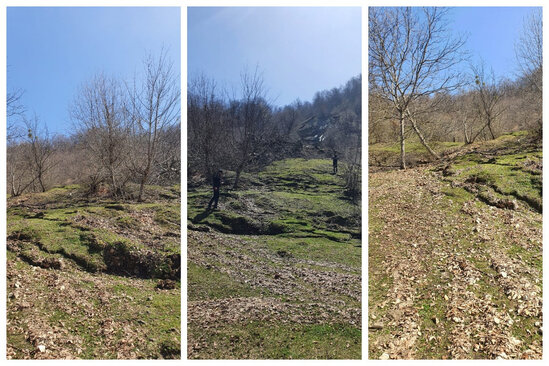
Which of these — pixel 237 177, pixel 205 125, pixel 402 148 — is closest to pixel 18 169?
pixel 205 125

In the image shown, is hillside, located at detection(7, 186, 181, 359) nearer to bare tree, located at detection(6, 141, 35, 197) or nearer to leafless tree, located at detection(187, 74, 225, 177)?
bare tree, located at detection(6, 141, 35, 197)

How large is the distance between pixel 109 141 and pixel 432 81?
3749 millimetres

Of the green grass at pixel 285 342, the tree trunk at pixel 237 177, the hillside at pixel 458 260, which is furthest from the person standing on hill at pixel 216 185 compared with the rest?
the hillside at pixel 458 260

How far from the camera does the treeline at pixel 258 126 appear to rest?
2.84m

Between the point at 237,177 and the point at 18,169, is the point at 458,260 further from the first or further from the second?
the point at 18,169

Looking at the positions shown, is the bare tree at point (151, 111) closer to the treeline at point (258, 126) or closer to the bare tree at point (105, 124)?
the bare tree at point (105, 124)

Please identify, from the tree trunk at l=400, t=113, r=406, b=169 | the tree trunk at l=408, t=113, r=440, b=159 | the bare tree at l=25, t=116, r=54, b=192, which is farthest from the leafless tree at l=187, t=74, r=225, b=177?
the tree trunk at l=408, t=113, r=440, b=159

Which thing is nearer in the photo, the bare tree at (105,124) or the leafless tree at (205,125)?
the leafless tree at (205,125)

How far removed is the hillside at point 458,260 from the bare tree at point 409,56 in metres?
0.77

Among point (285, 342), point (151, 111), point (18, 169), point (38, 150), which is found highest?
point (151, 111)

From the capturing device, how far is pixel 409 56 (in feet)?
12.5

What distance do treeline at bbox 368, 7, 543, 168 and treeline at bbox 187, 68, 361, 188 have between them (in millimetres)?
970

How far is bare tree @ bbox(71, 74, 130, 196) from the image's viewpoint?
10.6 feet
